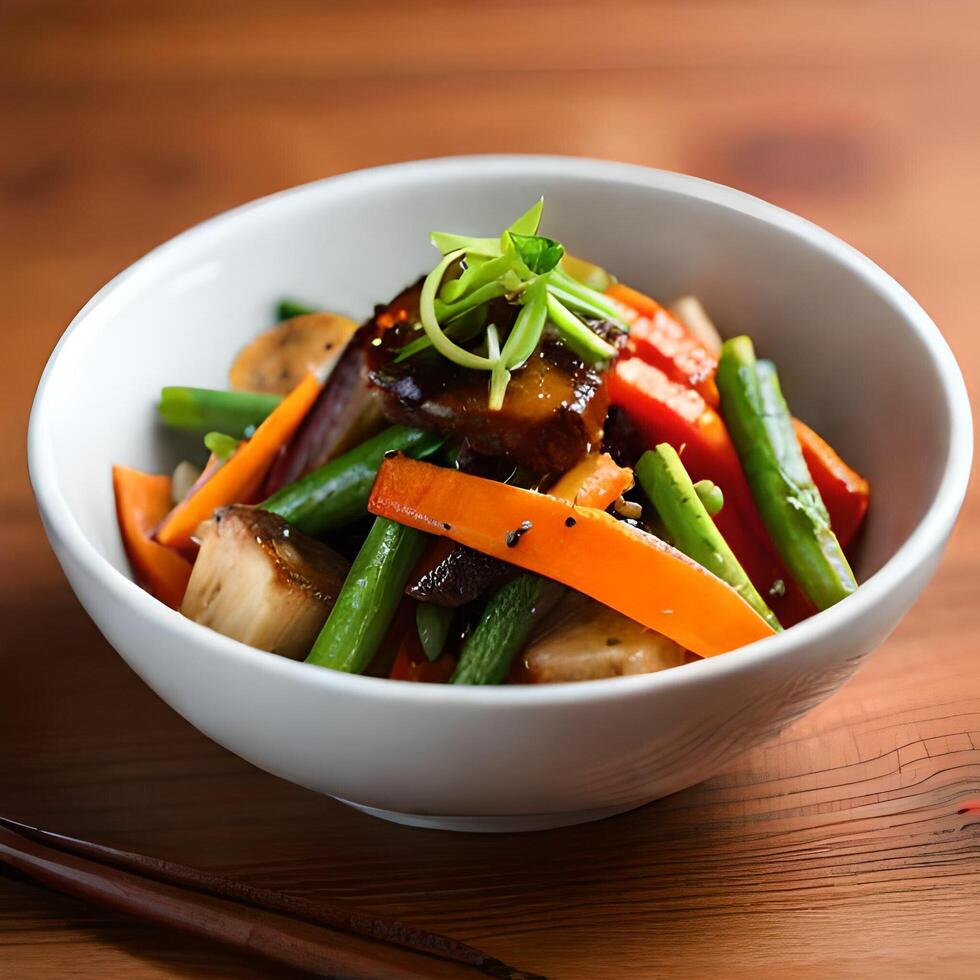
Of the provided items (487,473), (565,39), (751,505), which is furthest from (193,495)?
(565,39)

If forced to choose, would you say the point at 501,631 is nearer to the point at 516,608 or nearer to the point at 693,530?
the point at 516,608

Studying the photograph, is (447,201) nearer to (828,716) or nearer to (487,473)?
(487,473)

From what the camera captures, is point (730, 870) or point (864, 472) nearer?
point (730, 870)

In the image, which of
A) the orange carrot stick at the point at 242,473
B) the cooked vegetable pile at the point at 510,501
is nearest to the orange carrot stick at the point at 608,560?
the cooked vegetable pile at the point at 510,501

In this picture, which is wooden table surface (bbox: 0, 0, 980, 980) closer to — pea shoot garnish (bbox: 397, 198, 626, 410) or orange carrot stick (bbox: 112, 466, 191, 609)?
orange carrot stick (bbox: 112, 466, 191, 609)

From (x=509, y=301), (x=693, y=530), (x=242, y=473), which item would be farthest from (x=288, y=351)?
(x=693, y=530)

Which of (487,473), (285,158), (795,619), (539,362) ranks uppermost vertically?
(539,362)

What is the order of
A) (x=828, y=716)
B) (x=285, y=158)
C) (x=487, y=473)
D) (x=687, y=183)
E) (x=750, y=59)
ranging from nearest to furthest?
1. (x=487, y=473)
2. (x=828, y=716)
3. (x=687, y=183)
4. (x=285, y=158)
5. (x=750, y=59)
